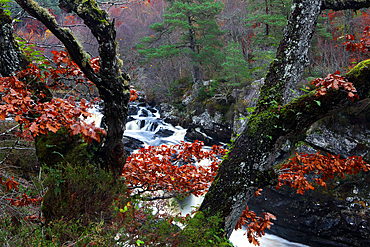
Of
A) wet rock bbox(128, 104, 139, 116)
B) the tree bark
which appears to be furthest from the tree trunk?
the tree bark

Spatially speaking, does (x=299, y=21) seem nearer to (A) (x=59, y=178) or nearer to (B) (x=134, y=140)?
(A) (x=59, y=178)

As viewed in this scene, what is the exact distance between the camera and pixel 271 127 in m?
2.38

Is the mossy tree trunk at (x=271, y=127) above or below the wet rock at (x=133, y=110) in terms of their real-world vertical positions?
above

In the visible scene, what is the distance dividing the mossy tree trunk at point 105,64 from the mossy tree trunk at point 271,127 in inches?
50.8

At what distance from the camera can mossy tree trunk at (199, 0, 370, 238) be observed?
2.32 m

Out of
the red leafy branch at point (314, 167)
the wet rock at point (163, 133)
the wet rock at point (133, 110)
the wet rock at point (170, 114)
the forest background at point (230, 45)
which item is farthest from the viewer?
the wet rock at point (133, 110)

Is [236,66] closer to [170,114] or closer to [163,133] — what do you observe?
[170,114]

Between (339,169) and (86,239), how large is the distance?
283 centimetres

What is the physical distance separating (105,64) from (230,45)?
11679mm

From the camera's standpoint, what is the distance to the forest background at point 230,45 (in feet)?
35.2

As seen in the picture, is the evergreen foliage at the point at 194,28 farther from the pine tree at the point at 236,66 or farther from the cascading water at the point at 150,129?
the cascading water at the point at 150,129

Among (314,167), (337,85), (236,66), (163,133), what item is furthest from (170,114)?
(337,85)

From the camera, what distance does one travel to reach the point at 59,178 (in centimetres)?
225

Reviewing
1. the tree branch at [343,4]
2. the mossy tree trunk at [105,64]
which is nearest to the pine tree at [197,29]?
the tree branch at [343,4]
